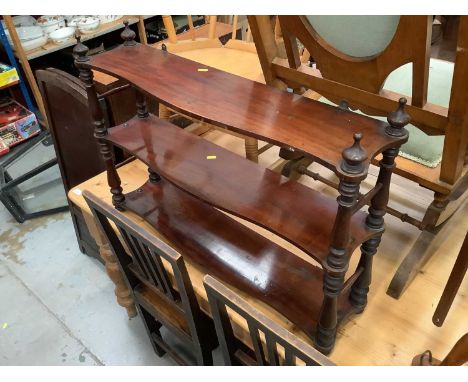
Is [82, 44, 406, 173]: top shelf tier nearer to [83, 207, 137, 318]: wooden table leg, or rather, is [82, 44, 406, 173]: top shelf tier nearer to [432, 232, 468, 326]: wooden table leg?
[432, 232, 468, 326]: wooden table leg

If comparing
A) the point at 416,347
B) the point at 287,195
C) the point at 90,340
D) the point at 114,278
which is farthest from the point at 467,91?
the point at 90,340

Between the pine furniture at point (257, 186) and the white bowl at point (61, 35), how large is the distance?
1.44m

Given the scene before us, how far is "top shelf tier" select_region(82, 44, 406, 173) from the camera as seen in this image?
72 centimetres

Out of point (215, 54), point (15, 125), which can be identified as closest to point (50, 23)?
point (15, 125)

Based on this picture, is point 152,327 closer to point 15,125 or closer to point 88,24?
point 15,125

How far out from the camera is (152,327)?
136cm

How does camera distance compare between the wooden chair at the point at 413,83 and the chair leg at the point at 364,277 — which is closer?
the wooden chair at the point at 413,83

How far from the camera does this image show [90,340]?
154 centimetres

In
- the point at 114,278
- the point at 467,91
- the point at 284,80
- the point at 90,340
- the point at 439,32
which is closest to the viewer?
the point at 467,91

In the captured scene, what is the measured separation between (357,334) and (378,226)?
0.28 metres

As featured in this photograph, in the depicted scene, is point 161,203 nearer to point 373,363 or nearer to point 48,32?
point 373,363

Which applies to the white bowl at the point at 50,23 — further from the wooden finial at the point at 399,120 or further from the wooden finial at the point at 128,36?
the wooden finial at the point at 399,120

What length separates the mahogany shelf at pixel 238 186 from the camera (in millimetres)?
846

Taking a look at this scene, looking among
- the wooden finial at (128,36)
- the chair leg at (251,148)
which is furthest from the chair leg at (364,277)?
the wooden finial at (128,36)
